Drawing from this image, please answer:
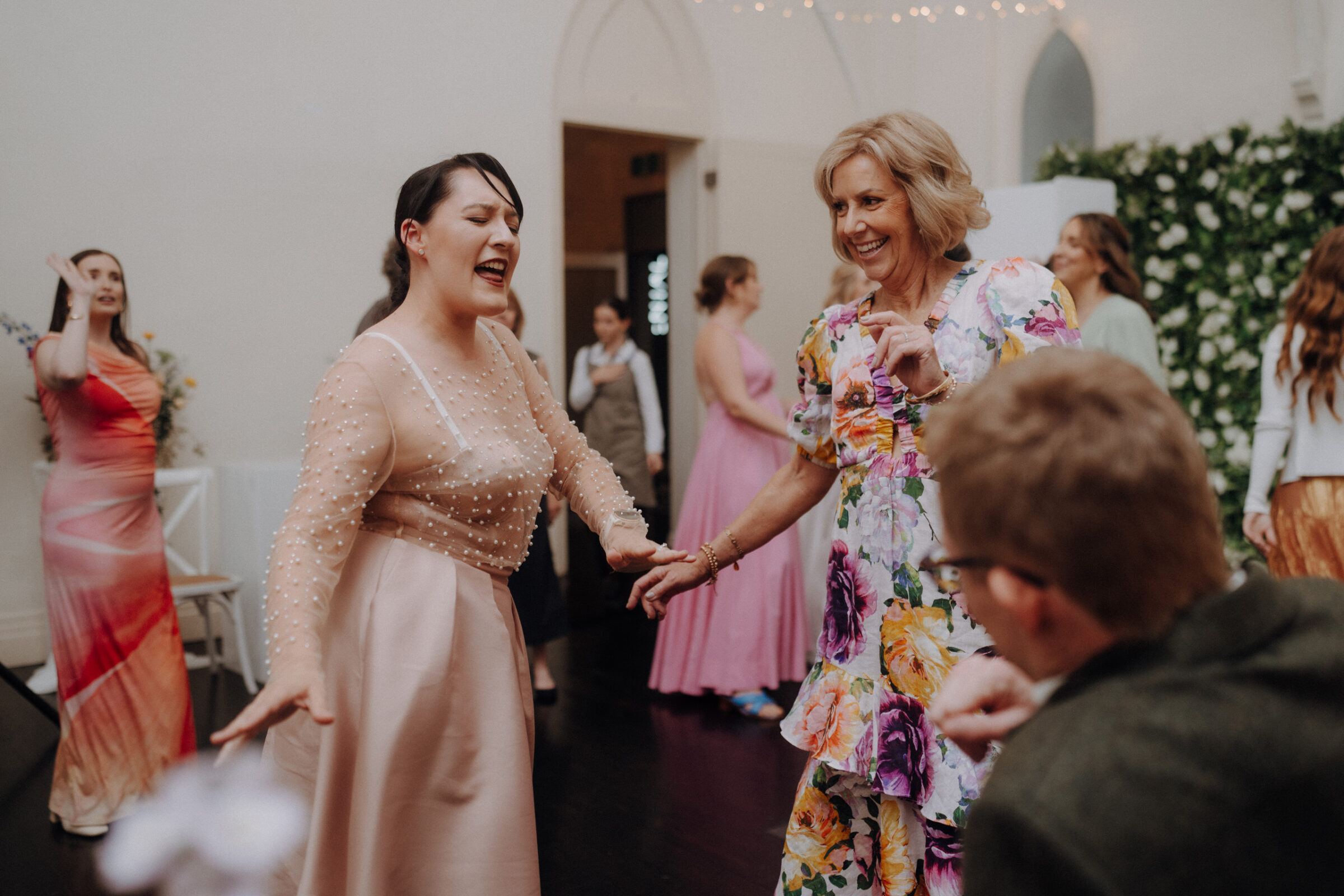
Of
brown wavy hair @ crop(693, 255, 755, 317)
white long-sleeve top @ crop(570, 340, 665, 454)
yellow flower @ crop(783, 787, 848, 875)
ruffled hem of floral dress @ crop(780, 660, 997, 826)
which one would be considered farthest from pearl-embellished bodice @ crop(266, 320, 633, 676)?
white long-sleeve top @ crop(570, 340, 665, 454)

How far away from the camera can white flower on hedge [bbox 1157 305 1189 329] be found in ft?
19.3

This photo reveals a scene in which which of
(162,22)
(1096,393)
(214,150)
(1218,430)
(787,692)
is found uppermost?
(162,22)

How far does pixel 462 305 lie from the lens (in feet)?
5.26

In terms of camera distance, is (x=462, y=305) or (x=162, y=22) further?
(x=162, y=22)

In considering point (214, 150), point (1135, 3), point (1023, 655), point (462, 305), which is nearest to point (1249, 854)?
point (1023, 655)

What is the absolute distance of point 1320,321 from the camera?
2.88 meters

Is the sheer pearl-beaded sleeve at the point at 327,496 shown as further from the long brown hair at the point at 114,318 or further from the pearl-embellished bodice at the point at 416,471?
the long brown hair at the point at 114,318

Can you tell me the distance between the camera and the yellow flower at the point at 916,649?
5.37 ft

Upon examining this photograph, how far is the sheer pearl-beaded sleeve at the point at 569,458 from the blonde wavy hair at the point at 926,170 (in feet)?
2.01

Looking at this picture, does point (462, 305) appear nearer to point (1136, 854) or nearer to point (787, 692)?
point (1136, 854)

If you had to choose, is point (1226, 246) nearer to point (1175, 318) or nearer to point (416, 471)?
point (1175, 318)

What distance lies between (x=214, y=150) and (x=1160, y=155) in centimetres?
501

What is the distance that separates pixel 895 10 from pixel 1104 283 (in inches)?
182

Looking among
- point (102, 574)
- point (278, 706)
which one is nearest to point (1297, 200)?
point (102, 574)
